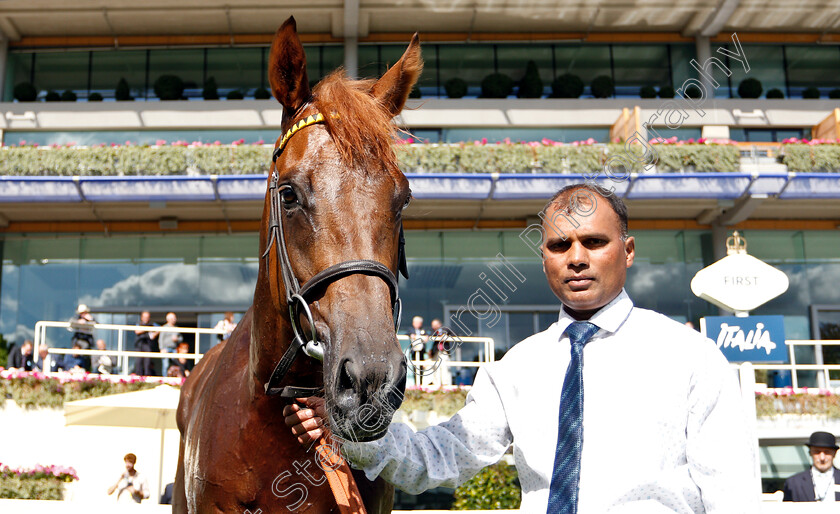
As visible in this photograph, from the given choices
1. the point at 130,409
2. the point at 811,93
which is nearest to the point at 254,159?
the point at 130,409

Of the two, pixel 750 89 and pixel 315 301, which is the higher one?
pixel 750 89

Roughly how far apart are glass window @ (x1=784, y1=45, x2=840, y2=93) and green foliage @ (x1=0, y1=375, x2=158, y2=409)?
20750 millimetres

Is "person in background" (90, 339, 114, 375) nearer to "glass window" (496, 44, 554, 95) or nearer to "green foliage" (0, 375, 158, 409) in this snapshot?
"green foliage" (0, 375, 158, 409)

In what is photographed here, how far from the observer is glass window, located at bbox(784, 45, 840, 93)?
2128 centimetres

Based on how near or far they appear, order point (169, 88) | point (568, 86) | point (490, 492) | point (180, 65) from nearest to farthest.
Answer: point (490, 492)
point (169, 88)
point (568, 86)
point (180, 65)

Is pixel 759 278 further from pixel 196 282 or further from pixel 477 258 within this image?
pixel 196 282

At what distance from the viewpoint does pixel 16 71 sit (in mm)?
20828

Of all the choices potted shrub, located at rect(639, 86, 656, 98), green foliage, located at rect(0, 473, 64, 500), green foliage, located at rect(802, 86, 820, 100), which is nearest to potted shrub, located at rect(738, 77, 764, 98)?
green foliage, located at rect(802, 86, 820, 100)

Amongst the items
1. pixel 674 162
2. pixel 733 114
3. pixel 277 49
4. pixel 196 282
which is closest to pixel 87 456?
pixel 196 282

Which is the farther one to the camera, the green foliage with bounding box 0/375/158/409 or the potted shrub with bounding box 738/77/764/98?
the potted shrub with bounding box 738/77/764/98

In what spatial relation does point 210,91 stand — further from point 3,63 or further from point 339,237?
point 339,237

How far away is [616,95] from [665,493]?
20.5 metres

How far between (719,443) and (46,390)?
1186 centimetres

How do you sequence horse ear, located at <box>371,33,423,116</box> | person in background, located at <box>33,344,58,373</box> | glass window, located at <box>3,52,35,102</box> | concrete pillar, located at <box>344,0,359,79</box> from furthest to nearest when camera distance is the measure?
1. glass window, located at <box>3,52,35,102</box>
2. concrete pillar, located at <box>344,0,359,79</box>
3. person in background, located at <box>33,344,58,373</box>
4. horse ear, located at <box>371,33,423,116</box>
